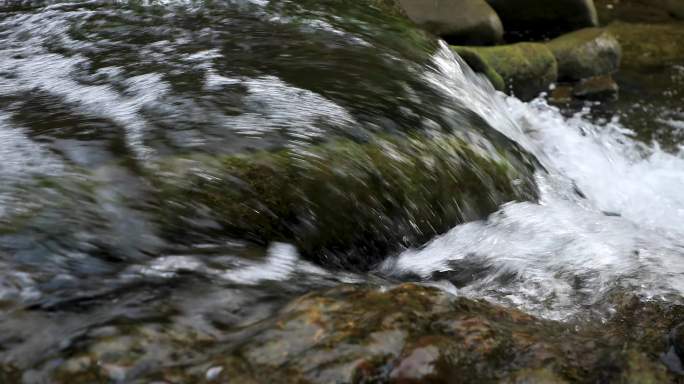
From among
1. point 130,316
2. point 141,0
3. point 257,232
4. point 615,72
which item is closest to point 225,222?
point 257,232

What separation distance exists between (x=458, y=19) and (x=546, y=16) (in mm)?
1843

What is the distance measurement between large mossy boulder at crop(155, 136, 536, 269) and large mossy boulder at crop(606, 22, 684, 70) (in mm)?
6682

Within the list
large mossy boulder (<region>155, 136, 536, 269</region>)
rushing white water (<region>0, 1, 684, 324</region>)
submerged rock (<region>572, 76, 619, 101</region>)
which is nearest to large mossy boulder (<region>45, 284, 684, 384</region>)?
rushing white water (<region>0, 1, 684, 324</region>)

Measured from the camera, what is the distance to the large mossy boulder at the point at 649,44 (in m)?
9.43

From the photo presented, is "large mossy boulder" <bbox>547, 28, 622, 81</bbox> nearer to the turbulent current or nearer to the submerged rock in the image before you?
the submerged rock

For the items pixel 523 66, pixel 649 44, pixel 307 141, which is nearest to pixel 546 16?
pixel 523 66

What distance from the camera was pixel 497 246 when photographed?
10.2ft

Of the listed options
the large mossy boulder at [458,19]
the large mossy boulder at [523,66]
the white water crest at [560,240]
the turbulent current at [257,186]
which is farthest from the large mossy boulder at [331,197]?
the large mossy boulder at [458,19]

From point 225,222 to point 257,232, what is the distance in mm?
119

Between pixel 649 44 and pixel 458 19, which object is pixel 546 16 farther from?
pixel 649 44

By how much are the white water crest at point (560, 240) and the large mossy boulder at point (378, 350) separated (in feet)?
1.60

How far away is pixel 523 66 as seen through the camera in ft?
24.9

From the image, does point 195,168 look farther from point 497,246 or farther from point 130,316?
point 497,246

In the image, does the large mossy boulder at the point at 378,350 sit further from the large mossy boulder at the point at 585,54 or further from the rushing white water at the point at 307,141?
the large mossy boulder at the point at 585,54
